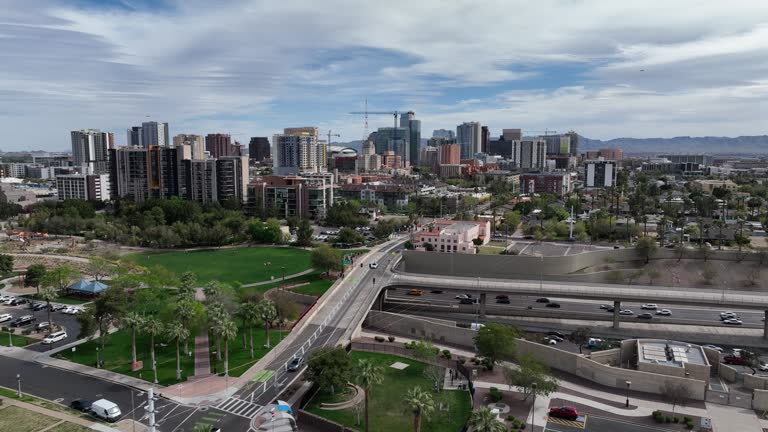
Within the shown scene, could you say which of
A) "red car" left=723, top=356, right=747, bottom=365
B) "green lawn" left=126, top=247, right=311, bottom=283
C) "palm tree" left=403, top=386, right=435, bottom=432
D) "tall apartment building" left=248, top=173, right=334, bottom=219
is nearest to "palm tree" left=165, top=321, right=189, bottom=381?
"palm tree" left=403, top=386, right=435, bottom=432

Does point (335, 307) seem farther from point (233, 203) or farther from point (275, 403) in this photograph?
point (233, 203)

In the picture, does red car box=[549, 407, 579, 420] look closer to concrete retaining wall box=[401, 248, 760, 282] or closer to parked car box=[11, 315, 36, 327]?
concrete retaining wall box=[401, 248, 760, 282]

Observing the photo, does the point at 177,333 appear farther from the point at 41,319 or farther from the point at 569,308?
the point at 569,308

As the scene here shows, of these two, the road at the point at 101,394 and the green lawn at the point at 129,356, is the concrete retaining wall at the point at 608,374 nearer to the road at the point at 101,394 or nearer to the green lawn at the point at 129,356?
the road at the point at 101,394

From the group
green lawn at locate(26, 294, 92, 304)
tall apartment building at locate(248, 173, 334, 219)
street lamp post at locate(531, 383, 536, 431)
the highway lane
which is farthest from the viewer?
tall apartment building at locate(248, 173, 334, 219)

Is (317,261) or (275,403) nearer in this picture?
(275,403)

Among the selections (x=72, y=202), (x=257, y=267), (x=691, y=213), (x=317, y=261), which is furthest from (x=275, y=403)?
(x=691, y=213)
